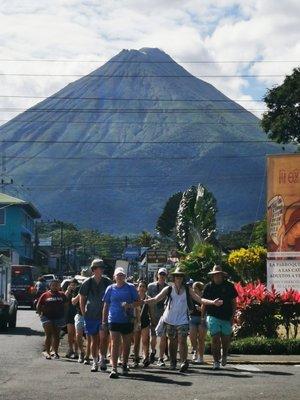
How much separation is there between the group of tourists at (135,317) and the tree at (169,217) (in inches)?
2432

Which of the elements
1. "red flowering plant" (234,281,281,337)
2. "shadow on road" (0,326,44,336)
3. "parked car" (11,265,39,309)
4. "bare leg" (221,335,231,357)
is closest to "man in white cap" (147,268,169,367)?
"bare leg" (221,335,231,357)

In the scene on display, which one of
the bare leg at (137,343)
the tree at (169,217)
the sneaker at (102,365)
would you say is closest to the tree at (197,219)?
the tree at (169,217)

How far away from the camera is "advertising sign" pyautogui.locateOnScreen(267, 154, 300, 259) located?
2597 centimetres

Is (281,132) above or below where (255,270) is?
above

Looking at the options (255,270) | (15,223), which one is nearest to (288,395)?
(255,270)

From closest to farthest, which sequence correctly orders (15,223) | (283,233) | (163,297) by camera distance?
(163,297), (283,233), (15,223)

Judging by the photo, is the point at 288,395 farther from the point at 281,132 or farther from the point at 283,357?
the point at 281,132

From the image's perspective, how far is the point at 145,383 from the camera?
1446 centimetres

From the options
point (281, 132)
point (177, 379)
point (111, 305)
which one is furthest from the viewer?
point (281, 132)

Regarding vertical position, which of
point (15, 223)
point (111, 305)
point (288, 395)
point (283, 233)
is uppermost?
point (15, 223)

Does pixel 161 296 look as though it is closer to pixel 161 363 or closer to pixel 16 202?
pixel 161 363

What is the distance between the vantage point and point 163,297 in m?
17.1

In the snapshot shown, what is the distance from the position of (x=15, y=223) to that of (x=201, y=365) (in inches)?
2869

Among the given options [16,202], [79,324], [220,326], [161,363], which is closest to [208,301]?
[220,326]
